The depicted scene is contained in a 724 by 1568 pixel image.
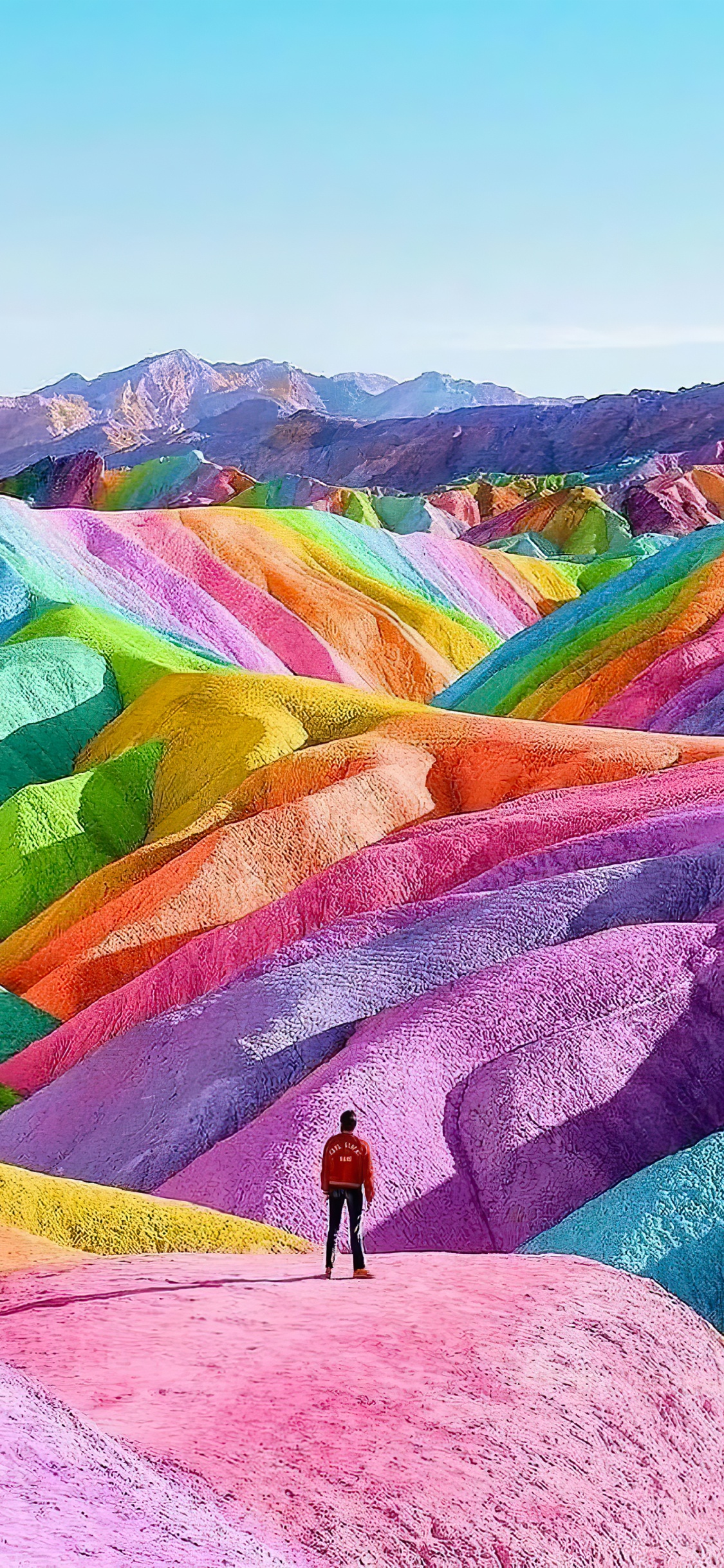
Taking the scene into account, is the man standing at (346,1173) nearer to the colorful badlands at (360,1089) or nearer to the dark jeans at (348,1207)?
the dark jeans at (348,1207)

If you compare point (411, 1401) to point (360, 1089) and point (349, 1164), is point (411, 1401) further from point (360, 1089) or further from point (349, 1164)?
point (360, 1089)

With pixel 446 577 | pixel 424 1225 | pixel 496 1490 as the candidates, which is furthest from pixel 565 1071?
pixel 446 577

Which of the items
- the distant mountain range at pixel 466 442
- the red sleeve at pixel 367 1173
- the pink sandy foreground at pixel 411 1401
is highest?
the distant mountain range at pixel 466 442

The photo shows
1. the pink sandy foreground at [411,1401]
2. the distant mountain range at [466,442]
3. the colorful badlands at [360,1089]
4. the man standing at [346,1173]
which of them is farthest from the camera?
the distant mountain range at [466,442]

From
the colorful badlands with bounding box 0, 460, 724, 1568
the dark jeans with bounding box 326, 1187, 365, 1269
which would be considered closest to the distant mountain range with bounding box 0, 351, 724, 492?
the colorful badlands with bounding box 0, 460, 724, 1568

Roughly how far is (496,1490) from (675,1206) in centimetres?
478

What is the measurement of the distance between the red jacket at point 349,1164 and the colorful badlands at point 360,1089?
23.5 inches

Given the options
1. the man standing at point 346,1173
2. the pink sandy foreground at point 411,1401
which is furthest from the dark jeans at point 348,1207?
the pink sandy foreground at point 411,1401

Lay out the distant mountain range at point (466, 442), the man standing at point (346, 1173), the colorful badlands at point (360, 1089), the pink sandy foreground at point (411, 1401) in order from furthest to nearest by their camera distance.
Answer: the distant mountain range at point (466, 442)
the man standing at point (346, 1173)
the colorful badlands at point (360, 1089)
the pink sandy foreground at point (411, 1401)

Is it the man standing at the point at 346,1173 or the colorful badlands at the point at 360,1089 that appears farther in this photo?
the man standing at the point at 346,1173

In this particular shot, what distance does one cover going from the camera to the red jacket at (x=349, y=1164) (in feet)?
29.4

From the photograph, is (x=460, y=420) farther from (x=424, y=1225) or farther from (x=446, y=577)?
(x=424, y=1225)

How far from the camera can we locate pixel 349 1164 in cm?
897

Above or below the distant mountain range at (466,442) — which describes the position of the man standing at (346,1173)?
below
